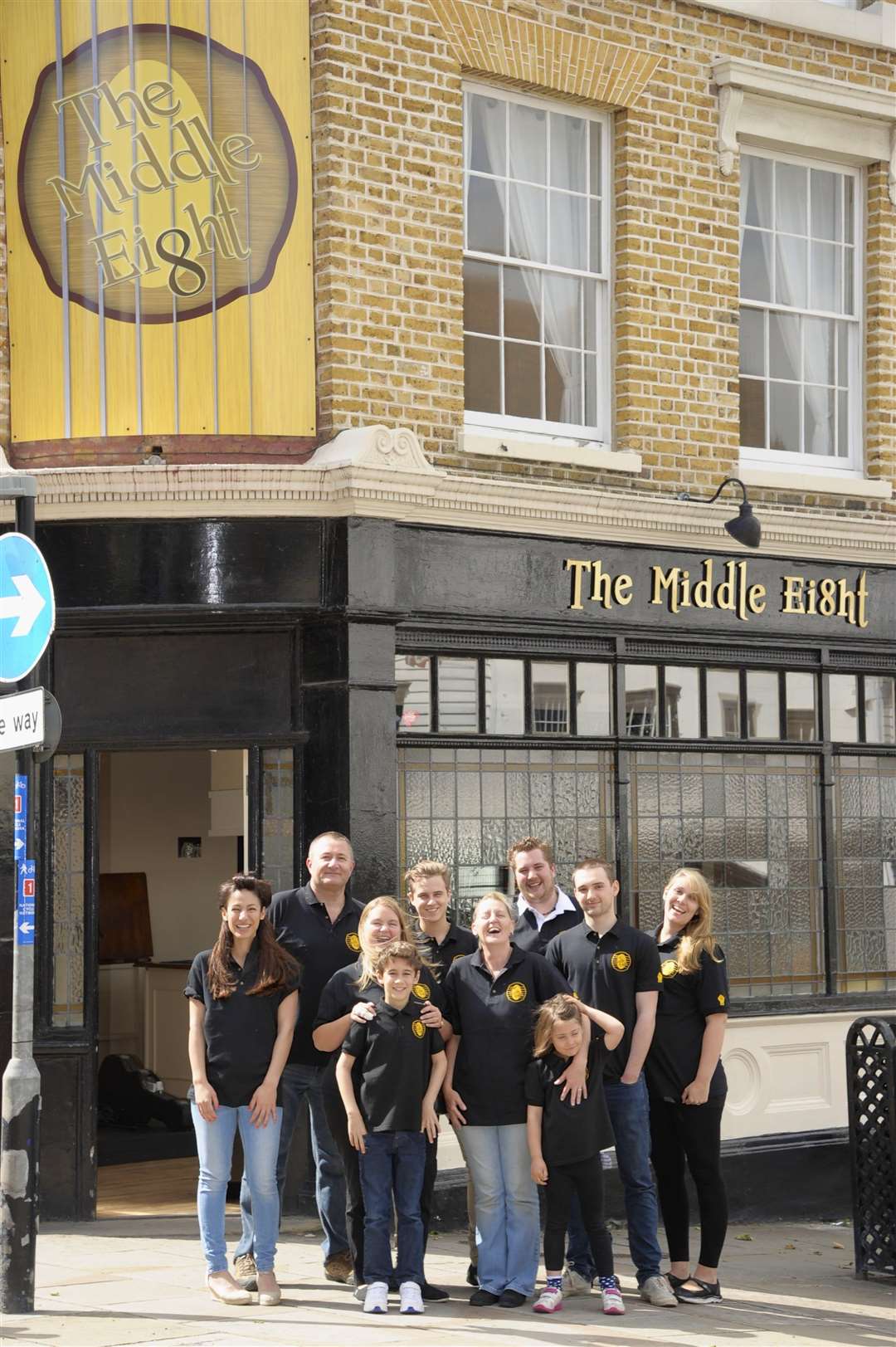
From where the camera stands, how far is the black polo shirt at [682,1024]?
873 cm

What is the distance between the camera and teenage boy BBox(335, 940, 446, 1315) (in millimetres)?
8086

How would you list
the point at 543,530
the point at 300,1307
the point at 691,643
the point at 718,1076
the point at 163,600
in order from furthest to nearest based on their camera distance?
the point at 691,643 < the point at 543,530 < the point at 163,600 < the point at 718,1076 < the point at 300,1307

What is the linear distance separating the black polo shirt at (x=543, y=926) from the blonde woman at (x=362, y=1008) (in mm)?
863

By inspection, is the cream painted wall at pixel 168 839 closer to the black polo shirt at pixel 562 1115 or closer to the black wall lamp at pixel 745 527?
the black wall lamp at pixel 745 527

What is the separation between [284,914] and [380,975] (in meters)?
0.86

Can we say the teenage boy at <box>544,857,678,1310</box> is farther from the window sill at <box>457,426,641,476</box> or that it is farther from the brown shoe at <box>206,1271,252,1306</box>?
the window sill at <box>457,426,641,476</box>

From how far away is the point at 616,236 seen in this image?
38.2 ft

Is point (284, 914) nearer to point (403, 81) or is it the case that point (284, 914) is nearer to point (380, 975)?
point (380, 975)

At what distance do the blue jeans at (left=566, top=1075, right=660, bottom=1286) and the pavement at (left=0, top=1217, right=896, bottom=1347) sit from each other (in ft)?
0.58

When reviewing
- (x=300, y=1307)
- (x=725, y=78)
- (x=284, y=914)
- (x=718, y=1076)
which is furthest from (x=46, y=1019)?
(x=725, y=78)

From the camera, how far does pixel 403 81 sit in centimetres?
1059

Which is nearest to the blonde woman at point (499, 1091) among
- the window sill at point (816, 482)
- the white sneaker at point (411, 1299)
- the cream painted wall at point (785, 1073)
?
the white sneaker at point (411, 1299)

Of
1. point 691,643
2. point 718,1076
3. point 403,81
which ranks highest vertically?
point 403,81

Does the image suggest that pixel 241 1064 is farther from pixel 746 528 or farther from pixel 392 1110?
pixel 746 528
